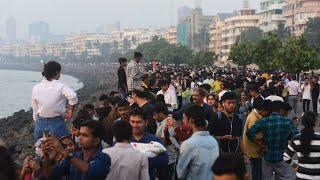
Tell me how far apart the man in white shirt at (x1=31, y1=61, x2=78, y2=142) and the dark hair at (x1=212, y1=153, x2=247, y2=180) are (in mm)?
3879

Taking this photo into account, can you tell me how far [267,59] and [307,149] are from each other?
37.9 m

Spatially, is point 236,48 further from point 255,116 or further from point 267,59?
point 255,116

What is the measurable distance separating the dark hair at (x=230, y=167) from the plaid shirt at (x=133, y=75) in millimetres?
9634

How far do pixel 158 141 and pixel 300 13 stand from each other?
3734 inches

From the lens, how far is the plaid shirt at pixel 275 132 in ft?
25.5

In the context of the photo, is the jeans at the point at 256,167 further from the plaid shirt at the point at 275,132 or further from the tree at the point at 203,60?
the tree at the point at 203,60

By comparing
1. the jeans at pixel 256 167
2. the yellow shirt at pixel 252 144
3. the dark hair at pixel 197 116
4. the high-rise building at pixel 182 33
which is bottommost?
the jeans at pixel 256 167

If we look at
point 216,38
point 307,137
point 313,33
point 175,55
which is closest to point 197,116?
point 307,137

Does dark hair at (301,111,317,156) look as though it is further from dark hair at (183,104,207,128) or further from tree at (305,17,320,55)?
tree at (305,17,320,55)

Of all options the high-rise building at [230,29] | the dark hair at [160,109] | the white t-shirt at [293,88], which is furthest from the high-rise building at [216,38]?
the dark hair at [160,109]

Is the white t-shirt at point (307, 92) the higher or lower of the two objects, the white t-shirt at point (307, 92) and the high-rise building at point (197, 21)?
the lower

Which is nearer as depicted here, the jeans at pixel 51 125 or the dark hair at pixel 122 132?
the dark hair at pixel 122 132

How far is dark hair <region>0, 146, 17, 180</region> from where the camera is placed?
12.0ft

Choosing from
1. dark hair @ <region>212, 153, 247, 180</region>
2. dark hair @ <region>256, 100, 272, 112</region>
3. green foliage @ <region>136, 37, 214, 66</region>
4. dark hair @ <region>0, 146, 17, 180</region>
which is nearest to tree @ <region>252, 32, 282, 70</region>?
green foliage @ <region>136, 37, 214, 66</region>
